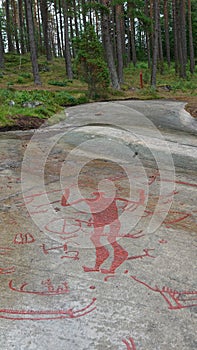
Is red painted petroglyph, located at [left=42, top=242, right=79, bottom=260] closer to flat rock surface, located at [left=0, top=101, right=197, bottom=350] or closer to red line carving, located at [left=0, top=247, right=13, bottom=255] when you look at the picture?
flat rock surface, located at [left=0, top=101, right=197, bottom=350]

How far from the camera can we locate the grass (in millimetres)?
11195

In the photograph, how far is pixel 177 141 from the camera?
8367 mm

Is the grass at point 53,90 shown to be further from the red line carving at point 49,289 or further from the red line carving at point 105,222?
the red line carving at point 49,289

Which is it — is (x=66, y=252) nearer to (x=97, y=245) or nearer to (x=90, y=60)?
(x=97, y=245)

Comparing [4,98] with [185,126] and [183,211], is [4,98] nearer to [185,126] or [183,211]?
[185,126]

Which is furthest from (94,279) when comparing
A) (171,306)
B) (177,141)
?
(177,141)

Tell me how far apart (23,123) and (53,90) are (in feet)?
27.0

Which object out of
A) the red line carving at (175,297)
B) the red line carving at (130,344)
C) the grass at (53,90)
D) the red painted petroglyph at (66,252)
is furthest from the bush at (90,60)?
the red line carving at (130,344)

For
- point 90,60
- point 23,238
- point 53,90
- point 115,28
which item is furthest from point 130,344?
point 115,28

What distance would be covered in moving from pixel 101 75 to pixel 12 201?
418 inches

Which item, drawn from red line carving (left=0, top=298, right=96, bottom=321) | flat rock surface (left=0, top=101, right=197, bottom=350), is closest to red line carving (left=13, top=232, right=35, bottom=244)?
flat rock surface (left=0, top=101, right=197, bottom=350)

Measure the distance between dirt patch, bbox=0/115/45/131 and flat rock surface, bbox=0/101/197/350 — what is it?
1.73 metres

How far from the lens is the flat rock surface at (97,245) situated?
281cm

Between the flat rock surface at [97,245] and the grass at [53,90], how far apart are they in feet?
12.0
